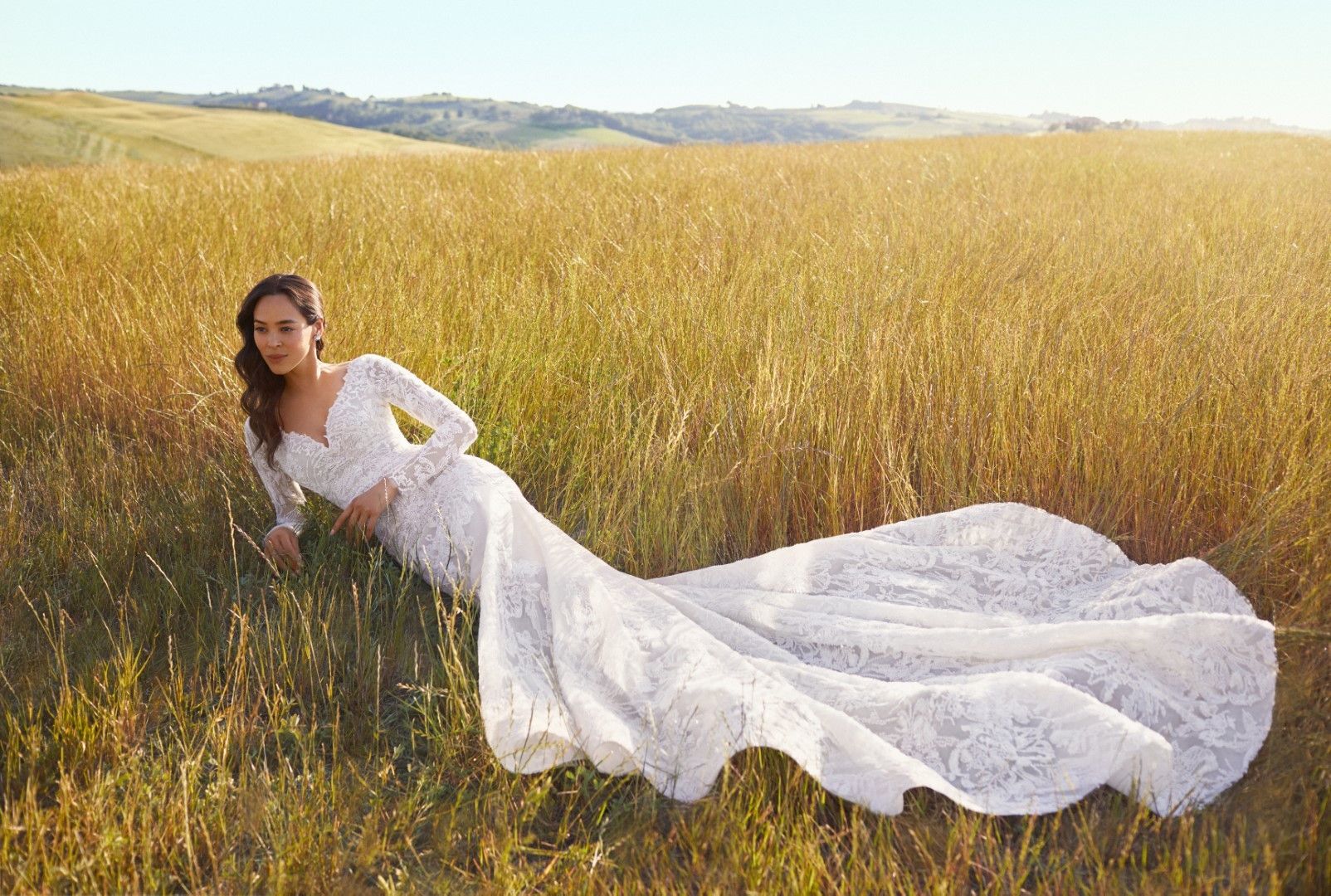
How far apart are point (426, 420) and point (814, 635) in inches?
57.5

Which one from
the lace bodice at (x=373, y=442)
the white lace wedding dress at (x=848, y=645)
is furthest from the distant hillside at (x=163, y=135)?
the white lace wedding dress at (x=848, y=645)

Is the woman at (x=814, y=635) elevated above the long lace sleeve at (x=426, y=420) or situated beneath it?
situated beneath

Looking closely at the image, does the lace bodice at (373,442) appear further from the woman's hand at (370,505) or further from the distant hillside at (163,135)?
the distant hillside at (163,135)

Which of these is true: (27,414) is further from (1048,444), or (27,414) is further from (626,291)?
(1048,444)

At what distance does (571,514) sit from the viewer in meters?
3.46

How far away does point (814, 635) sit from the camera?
2.65 m

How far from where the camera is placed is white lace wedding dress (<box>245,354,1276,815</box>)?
211cm

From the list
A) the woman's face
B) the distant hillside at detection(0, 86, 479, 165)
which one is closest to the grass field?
the woman's face

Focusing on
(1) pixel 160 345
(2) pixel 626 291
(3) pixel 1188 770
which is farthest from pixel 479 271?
(3) pixel 1188 770

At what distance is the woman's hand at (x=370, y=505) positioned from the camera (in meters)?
3.07

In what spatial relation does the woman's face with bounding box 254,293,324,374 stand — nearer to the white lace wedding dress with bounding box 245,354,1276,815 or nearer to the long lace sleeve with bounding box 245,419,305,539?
the white lace wedding dress with bounding box 245,354,1276,815

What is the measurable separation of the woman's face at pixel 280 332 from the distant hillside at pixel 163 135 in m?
21.7

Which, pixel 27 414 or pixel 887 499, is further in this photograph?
pixel 27 414

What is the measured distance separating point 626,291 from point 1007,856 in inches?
135
